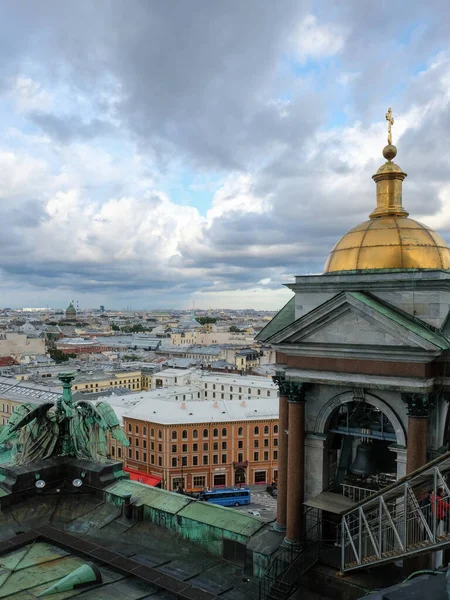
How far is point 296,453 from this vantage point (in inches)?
536

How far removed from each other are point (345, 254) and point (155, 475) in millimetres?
62586

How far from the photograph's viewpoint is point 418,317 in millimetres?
12250

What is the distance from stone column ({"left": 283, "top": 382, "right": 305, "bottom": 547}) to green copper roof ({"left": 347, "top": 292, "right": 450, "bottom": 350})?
9.04ft

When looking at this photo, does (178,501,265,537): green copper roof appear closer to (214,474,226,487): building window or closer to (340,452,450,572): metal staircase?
(340,452,450,572): metal staircase

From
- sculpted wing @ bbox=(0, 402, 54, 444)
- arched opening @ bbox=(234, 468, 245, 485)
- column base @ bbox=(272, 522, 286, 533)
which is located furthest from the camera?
arched opening @ bbox=(234, 468, 245, 485)

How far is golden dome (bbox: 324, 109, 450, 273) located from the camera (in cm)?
1290

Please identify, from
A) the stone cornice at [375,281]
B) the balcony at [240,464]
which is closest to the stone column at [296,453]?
the stone cornice at [375,281]

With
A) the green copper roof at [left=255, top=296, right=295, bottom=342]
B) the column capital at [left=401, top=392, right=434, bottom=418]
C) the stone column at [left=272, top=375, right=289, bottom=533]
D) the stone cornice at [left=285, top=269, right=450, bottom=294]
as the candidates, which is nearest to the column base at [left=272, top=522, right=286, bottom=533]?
the stone column at [left=272, top=375, right=289, bottom=533]

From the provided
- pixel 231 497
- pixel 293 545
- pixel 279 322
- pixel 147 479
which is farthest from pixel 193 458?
pixel 293 545

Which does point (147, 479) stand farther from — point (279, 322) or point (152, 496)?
point (279, 322)

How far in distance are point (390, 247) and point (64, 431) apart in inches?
494

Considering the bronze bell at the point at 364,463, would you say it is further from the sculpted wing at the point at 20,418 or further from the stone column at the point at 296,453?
the sculpted wing at the point at 20,418

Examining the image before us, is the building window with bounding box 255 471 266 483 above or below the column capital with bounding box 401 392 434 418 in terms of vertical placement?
below

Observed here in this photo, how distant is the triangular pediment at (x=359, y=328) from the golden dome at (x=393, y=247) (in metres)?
1.07
